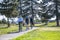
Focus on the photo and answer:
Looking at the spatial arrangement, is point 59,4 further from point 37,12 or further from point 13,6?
point 37,12

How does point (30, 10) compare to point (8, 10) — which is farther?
point (30, 10)

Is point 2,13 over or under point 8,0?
under

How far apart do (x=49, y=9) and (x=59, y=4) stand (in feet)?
8.83

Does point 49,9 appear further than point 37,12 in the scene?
No

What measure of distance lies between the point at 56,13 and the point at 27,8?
59.8ft

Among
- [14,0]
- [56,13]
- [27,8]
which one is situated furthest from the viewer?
[27,8]

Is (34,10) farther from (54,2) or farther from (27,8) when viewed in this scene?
(54,2)

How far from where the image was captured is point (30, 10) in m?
62.5

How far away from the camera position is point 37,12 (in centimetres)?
6278

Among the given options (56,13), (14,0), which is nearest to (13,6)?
(14,0)

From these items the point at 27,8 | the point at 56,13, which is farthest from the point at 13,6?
the point at 27,8

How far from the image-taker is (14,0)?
32.8 metres

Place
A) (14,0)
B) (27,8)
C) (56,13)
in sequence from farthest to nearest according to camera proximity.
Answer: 1. (27,8)
2. (56,13)
3. (14,0)

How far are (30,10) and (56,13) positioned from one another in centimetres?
1904
